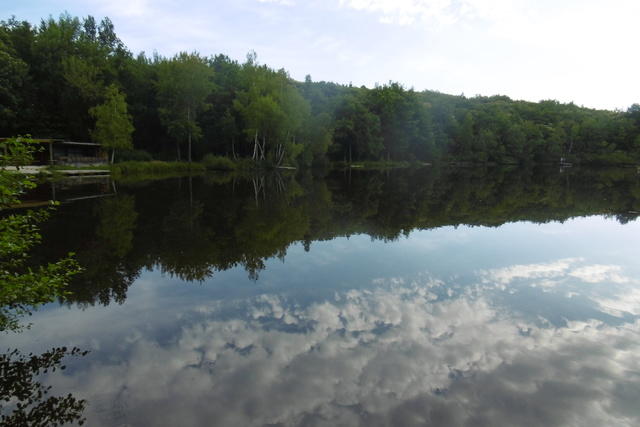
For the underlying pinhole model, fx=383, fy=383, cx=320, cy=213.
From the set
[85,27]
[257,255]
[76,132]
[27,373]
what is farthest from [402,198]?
[85,27]

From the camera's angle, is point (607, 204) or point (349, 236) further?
point (607, 204)

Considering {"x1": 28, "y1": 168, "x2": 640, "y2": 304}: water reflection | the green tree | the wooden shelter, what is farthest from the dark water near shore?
the wooden shelter

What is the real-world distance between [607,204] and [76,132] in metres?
Result: 68.0

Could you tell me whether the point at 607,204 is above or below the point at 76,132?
below

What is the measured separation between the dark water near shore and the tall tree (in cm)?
4656

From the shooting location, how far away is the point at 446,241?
611 inches

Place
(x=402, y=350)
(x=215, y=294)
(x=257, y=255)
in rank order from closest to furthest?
(x=402, y=350) < (x=215, y=294) < (x=257, y=255)

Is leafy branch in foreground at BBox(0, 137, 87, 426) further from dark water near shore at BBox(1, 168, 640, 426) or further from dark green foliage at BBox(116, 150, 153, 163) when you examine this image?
dark green foliage at BBox(116, 150, 153, 163)

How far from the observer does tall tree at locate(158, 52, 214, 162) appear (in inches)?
2334

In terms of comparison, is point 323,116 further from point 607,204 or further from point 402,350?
point 402,350

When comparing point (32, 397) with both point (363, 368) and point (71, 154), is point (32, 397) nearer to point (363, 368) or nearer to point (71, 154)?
point (363, 368)

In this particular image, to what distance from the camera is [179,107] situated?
200 feet

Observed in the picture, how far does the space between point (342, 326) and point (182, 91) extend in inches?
2390

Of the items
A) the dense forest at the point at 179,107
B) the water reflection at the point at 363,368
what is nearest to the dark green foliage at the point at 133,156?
the dense forest at the point at 179,107
